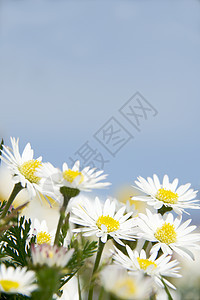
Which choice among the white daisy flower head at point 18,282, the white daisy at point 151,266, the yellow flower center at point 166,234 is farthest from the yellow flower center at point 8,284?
the yellow flower center at point 166,234

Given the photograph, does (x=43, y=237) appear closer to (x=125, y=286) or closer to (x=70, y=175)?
(x=70, y=175)

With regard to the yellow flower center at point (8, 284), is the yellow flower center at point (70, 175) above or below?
above

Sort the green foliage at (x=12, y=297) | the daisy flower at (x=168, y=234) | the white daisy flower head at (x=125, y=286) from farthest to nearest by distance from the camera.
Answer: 1. the daisy flower at (x=168, y=234)
2. the green foliage at (x=12, y=297)
3. the white daisy flower head at (x=125, y=286)

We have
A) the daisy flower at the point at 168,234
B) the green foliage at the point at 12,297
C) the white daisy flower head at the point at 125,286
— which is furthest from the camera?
the daisy flower at the point at 168,234

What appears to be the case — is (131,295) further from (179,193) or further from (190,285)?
(179,193)

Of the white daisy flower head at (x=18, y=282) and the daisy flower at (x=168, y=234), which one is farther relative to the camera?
the daisy flower at (x=168, y=234)

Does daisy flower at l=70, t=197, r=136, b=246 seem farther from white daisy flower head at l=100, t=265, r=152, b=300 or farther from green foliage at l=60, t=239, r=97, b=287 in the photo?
white daisy flower head at l=100, t=265, r=152, b=300

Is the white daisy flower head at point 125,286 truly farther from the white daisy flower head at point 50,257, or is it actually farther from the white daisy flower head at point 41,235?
the white daisy flower head at point 41,235

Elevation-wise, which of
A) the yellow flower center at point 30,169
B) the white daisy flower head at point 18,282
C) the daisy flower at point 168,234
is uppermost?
the yellow flower center at point 30,169

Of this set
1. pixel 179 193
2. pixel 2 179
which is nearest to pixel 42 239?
pixel 179 193
